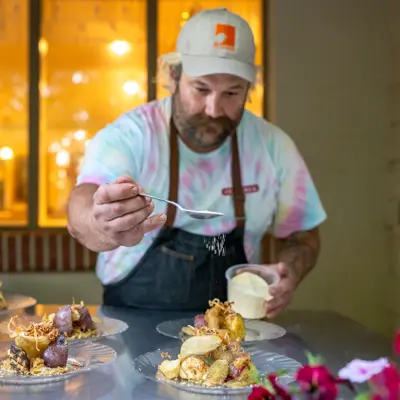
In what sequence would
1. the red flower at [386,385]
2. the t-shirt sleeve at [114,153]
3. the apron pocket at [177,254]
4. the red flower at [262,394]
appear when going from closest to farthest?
the red flower at [386,385], the red flower at [262,394], the t-shirt sleeve at [114,153], the apron pocket at [177,254]

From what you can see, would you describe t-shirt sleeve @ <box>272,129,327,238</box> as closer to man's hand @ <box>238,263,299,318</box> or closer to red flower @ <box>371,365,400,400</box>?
man's hand @ <box>238,263,299,318</box>

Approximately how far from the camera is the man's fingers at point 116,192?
1353 millimetres

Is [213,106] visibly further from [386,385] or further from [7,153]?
[7,153]

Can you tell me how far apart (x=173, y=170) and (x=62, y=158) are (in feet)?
7.15

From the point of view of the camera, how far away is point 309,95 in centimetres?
394

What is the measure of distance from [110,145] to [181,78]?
33cm

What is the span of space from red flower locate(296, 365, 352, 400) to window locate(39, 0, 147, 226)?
138 inches

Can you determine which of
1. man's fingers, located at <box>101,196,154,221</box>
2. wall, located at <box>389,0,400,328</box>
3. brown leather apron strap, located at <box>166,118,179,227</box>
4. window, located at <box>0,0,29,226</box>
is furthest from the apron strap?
window, located at <box>0,0,29,226</box>

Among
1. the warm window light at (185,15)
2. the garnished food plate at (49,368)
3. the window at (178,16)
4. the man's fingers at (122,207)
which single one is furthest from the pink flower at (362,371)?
the warm window light at (185,15)

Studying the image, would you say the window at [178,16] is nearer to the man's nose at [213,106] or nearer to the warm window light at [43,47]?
the warm window light at [43,47]

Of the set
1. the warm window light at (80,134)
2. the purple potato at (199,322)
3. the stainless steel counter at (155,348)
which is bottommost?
the stainless steel counter at (155,348)

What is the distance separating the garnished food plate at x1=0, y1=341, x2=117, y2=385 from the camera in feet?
3.89

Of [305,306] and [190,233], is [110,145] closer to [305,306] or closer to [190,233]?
[190,233]

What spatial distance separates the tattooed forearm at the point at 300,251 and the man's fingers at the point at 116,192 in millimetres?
793
